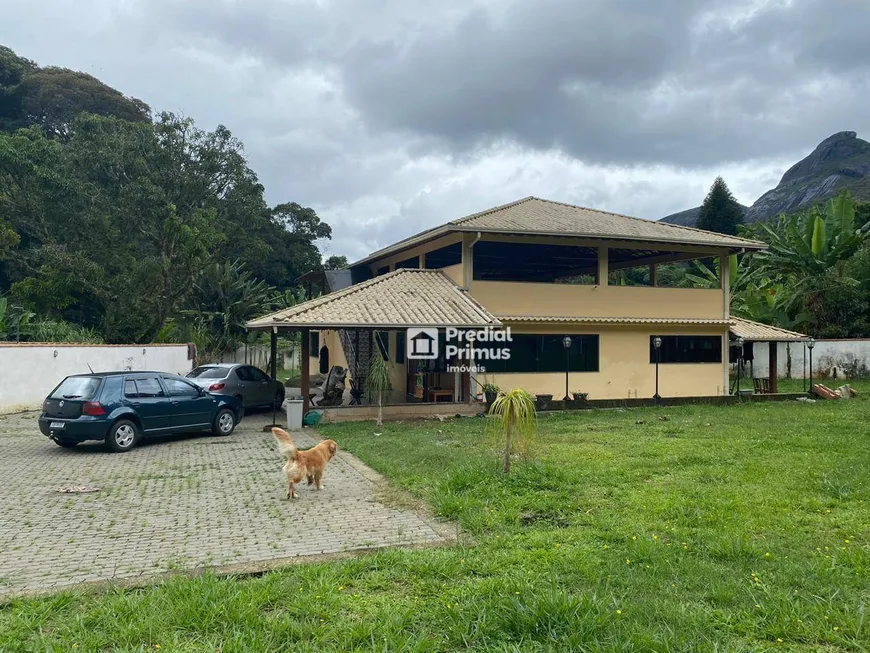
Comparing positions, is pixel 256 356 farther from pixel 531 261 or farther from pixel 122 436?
pixel 122 436

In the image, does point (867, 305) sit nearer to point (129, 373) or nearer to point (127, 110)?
point (129, 373)

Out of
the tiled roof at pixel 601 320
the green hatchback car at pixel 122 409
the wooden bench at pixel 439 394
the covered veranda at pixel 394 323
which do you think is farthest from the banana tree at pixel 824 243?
the green hatchback car at pixel 122 409

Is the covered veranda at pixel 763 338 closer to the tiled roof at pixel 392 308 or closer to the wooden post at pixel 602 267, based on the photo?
the wooden post at pixel 602 267

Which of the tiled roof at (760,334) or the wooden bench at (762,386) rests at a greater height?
the tiled roof at (760,334)

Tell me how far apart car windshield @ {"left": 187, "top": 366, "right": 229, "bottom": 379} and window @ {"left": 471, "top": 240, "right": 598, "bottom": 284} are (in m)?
8.51

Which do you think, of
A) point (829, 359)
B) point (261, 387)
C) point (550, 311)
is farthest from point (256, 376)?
point (829, 359)

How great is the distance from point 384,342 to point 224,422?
9416 millimetres

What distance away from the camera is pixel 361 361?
68.4ft

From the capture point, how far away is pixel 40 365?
17312 mm

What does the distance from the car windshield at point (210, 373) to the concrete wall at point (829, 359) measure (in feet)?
68.5

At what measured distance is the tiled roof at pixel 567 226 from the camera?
17.7 m

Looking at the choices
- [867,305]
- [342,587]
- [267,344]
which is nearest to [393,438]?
[342,587]

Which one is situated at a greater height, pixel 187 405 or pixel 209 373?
pixel 209 373

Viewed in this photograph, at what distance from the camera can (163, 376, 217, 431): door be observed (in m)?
12.9
